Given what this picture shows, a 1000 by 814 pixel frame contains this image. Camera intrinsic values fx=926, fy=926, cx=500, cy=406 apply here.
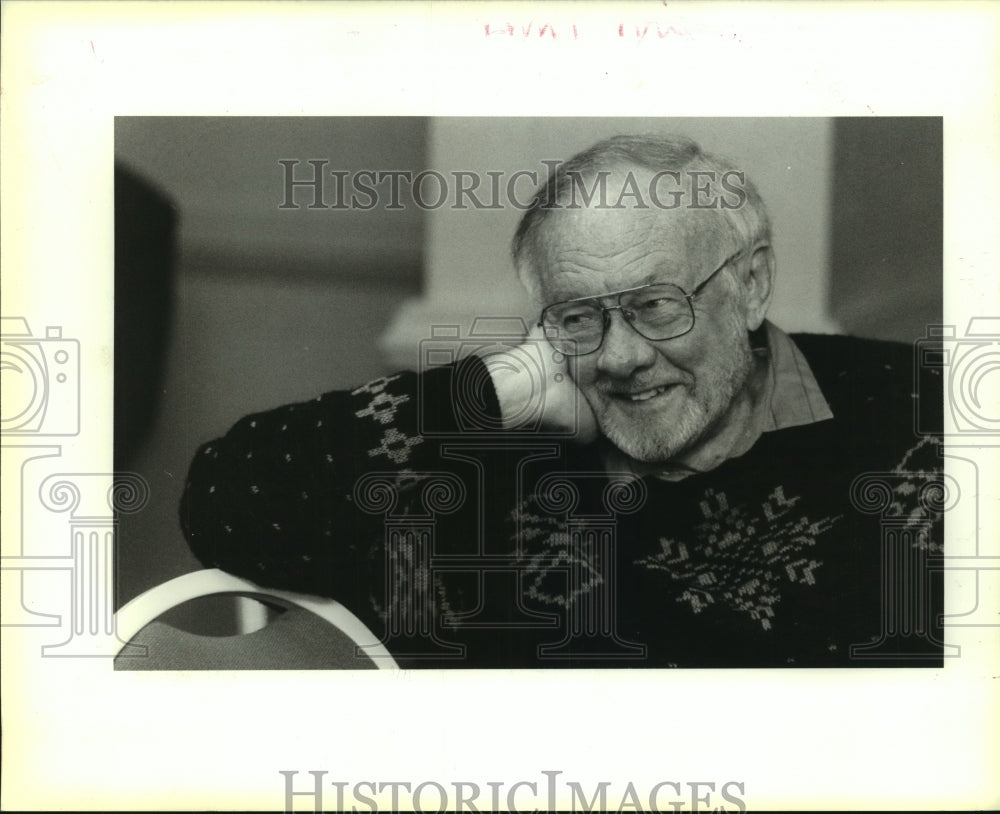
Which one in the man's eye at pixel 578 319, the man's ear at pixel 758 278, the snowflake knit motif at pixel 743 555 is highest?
the man's ear at pixel 758 278

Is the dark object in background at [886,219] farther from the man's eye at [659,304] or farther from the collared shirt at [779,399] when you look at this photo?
the man's eye at [659,304]

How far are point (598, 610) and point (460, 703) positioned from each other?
409 mm

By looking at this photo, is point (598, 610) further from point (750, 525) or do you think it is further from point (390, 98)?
point (390, 98)

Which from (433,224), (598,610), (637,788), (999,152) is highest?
(999,152)

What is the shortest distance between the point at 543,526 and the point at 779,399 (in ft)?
2.15

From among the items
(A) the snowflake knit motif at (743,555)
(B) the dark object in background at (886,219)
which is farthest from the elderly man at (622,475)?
(B) the dark object in background at (886,219)

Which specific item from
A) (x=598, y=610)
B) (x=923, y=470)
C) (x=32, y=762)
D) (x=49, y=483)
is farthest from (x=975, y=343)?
(x=32, y=762)

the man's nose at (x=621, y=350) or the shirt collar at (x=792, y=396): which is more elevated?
the man's nose at (x=621, y=350)

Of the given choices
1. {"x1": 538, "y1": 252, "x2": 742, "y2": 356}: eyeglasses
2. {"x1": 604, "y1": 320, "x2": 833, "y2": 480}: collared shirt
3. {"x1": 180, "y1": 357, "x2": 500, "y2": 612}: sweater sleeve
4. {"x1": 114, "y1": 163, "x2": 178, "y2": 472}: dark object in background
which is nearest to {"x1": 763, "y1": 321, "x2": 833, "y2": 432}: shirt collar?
{"x1": 604, "y1": 320, "x2": 833, "y2": 480}: collared shirt

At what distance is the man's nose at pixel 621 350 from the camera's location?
2.23 m

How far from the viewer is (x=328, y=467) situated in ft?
7.39

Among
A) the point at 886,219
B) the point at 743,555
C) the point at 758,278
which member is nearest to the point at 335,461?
the point at 743,555

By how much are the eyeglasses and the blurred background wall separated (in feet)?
0.28

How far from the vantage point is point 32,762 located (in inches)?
90.1
